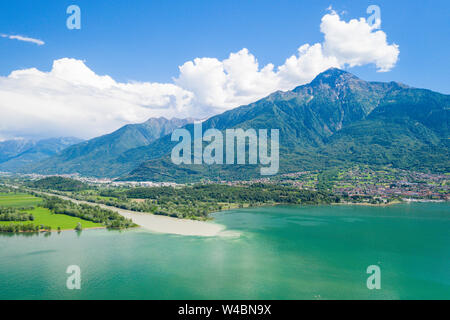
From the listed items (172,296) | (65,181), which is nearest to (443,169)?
(172,296)

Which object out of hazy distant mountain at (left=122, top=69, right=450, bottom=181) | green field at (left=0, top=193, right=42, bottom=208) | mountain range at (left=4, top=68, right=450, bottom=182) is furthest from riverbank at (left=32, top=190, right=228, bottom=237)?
hazy distant mountain at (left=122, top=69, right=450, bottom=181)

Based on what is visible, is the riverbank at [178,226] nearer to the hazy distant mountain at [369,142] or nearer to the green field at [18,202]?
the green field at [18,202]

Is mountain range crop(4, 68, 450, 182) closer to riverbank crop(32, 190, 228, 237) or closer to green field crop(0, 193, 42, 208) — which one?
green field crop(0, 193, 42, 208)

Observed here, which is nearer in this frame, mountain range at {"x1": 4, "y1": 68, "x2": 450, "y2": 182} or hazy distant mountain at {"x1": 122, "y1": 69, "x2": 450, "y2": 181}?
hazy distant mountain at {"x1": 122, "y1": 69, "x2": 450, "y2": 181}

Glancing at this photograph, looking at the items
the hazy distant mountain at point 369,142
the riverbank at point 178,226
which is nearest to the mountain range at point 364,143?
the hazy distant mountain at point 369,142

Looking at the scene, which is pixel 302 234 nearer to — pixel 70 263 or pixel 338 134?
pixel 70 263

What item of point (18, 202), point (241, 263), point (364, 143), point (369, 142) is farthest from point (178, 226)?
point (369, 142)

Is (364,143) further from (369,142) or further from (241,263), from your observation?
(241,263)
